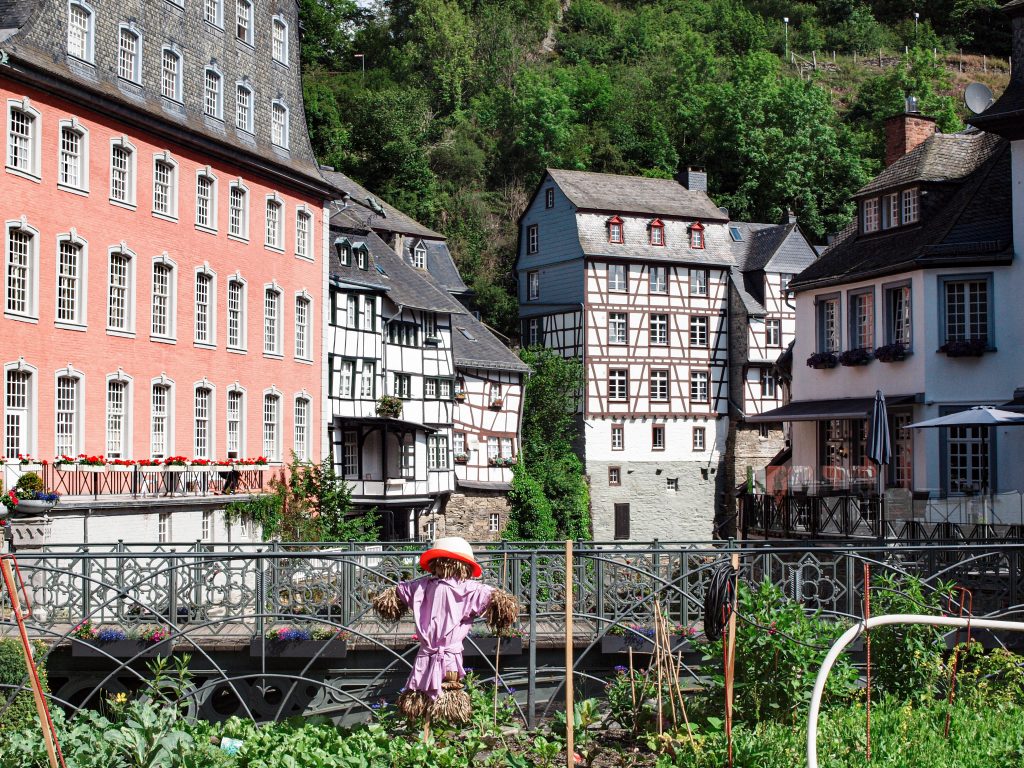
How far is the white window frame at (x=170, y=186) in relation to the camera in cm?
2880

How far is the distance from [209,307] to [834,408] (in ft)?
47.9

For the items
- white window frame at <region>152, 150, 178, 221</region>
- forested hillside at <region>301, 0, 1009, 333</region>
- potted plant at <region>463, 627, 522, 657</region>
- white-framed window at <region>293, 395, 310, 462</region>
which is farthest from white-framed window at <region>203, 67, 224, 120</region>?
forested hillside at <region>301, 0, 1009, 333</region>

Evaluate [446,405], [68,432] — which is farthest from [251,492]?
[446,405]

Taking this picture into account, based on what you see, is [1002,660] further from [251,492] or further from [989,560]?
[251,492]

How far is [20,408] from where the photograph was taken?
2448 cm

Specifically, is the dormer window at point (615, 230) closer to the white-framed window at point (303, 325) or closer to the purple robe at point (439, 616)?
the white-framed window at point (303, 325)

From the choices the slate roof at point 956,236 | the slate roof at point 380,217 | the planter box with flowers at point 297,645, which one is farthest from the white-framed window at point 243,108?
the planter box with flowers at point 297,645

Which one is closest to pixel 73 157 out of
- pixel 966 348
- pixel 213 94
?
pixel 213 94

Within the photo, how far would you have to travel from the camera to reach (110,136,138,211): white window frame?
89.8 ft

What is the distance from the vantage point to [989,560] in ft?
49.8

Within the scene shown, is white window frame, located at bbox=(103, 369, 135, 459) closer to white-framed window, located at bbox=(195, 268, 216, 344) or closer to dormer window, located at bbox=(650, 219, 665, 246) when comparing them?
white-framed window, located at bbox=(195, 268, 216, 344)

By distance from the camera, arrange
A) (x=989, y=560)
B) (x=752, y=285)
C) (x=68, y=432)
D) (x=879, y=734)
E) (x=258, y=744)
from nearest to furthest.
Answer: (x=258, y=744)
(x=879, y=734)
(x=989, y=560)
(x=68, y=432)
(x=752, y=285)

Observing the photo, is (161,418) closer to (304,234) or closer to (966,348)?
(304,234)

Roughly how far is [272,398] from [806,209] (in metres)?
38.4
